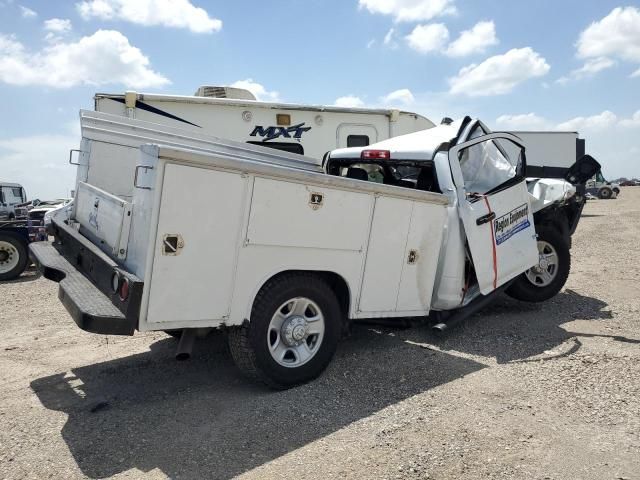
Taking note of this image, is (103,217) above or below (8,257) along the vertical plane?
above

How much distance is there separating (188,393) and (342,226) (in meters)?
1.80

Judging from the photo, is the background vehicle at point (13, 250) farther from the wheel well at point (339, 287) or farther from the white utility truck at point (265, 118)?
the wheel well at point (339, 287)

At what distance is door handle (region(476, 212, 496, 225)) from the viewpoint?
17.8ft

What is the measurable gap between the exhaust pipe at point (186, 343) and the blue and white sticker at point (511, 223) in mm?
3278

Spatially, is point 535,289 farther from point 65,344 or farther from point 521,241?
point 65,344

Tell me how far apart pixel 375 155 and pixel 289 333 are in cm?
254

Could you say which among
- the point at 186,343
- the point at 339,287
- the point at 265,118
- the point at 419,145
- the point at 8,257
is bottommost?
the point at 8,257

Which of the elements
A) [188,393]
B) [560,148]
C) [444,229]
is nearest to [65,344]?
[188,393]

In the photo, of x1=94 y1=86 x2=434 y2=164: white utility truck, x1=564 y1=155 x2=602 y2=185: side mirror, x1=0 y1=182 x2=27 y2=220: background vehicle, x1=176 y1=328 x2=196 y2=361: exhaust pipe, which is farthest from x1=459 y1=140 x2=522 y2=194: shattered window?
x1=0 y1=182 x2=27 y2=220: background vehicle

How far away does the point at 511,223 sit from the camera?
589cm

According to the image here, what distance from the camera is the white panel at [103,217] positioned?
396cm

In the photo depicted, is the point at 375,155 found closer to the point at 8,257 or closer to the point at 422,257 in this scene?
the point at 422,257

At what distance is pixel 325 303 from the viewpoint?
4.40 meters

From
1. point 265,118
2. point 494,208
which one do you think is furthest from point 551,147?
point 494,208
